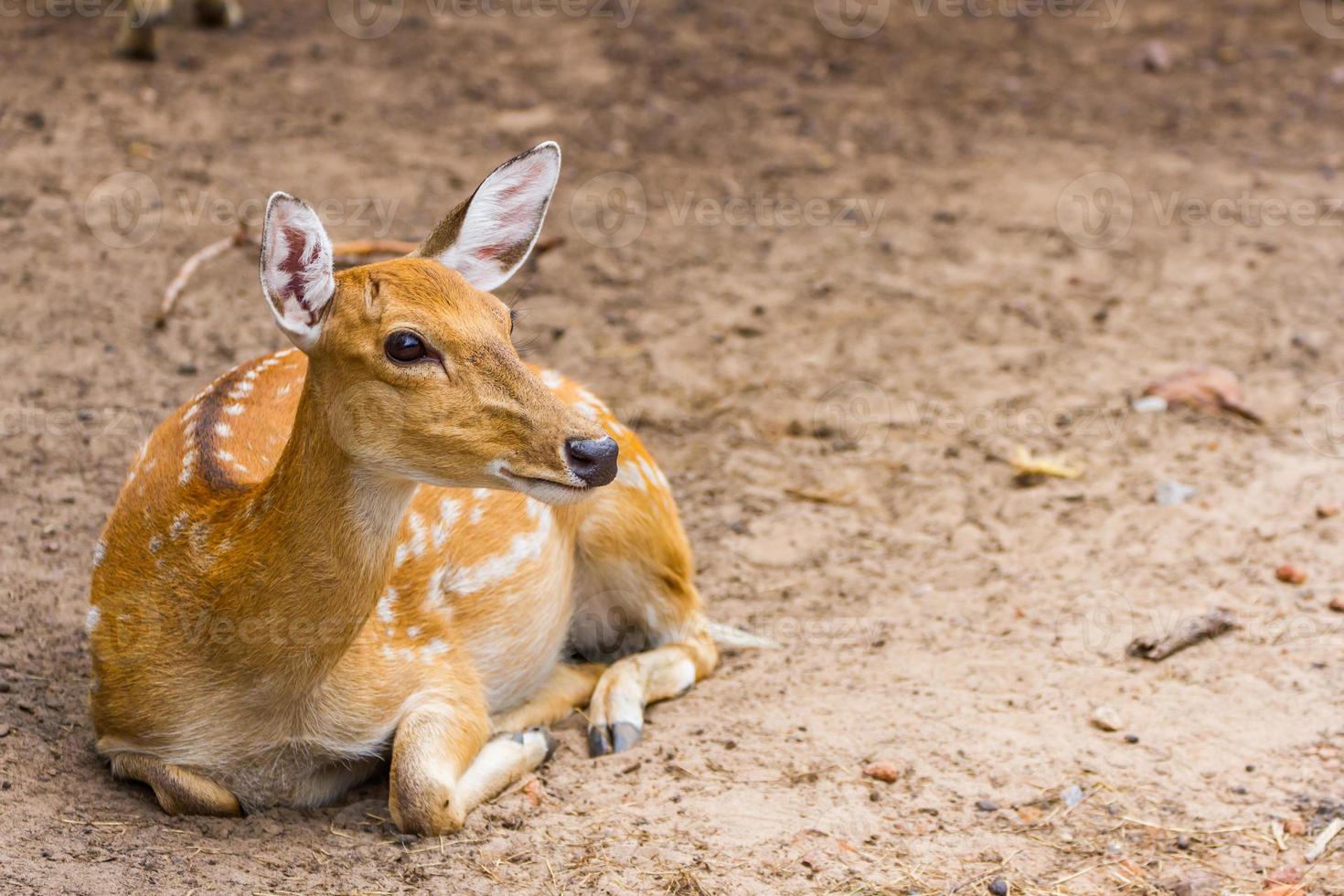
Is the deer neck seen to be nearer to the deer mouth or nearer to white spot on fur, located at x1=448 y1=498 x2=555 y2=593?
the deer mouth

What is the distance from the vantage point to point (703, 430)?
5.89 meters

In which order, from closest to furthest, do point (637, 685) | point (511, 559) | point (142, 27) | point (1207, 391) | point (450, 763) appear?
point (450, 763) < point (511, 559) < point (637, 685) < point (1207, 391) < point (142, 27)

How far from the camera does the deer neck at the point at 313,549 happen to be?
3273mm

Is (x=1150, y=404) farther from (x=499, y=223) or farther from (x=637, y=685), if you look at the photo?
(x=499, y=223)

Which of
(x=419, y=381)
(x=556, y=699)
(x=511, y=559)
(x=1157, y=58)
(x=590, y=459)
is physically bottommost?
(x=556, y=699)

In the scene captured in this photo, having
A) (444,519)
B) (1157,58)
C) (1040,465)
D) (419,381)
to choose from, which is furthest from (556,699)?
(1157,58)

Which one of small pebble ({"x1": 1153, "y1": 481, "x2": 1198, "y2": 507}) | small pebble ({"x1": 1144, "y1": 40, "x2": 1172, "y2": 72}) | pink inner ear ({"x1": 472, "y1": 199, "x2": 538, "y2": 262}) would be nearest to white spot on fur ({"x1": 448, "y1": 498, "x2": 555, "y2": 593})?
pink inner ear ({"x1": 472, "y1": 199, "x2": 538, "y2": 262})

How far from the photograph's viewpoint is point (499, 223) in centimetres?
355

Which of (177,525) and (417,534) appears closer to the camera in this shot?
(177,525)

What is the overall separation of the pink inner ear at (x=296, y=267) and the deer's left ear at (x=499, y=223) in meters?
0.44

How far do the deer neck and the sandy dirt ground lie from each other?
0.54 meters

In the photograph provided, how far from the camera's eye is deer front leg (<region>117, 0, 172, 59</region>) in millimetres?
7328

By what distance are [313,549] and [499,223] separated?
0.88m

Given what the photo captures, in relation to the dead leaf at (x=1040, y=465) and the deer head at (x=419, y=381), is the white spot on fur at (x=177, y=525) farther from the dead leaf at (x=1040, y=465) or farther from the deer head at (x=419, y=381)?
the dead leaf at (x=1040, y=465)
